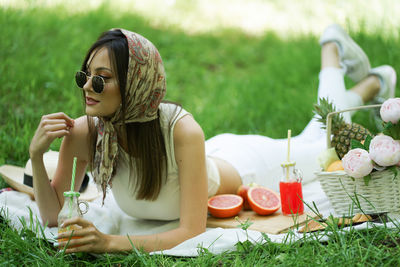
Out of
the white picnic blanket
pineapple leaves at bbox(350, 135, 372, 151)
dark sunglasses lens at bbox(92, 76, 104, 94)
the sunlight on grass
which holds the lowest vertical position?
the white picnic blanket

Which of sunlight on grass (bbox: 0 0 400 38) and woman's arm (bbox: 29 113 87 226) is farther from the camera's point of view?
sunlight on grass (bbox: 0 0 400 38)

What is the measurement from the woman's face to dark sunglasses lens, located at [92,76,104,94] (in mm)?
42

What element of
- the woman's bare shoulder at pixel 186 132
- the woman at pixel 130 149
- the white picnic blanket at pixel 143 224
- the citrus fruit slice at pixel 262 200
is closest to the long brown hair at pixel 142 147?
the woman at pixel 130 149

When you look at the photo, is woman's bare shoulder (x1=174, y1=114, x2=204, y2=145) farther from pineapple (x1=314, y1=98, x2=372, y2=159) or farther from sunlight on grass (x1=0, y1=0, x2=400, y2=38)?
sunlight on grass (x1=0, y1=0, x2=400, y2=38)

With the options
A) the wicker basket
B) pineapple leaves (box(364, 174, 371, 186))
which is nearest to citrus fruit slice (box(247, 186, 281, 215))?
the wicker basket

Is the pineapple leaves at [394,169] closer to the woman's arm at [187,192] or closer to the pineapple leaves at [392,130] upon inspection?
the pineapple leaves at [392,130]

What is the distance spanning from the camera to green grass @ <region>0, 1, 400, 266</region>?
9.15 ft

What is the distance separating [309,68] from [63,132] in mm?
5142

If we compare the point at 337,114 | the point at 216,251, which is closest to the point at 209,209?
the point at 216,251

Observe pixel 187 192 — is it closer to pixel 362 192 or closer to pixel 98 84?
pixel 98 84

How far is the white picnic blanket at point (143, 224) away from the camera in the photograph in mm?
2975

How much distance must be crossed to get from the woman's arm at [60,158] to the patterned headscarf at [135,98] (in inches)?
7.3

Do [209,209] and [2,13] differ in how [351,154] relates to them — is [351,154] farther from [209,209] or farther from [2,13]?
[2,13]

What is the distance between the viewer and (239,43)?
9703mm
